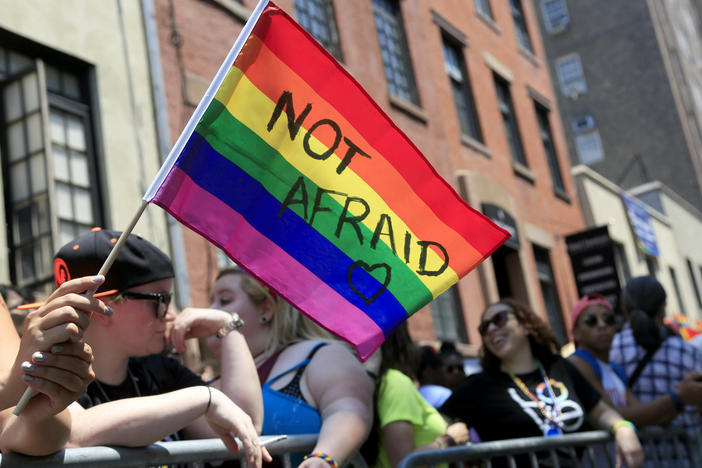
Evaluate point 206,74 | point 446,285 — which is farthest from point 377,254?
point 206,74

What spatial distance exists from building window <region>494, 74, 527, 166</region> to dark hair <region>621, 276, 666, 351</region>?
11.2 meters

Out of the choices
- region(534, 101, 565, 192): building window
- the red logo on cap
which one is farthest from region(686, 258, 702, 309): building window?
the red logo on cap

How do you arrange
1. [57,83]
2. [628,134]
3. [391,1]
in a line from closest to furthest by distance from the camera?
[57,83] → [391,1] → [628,134]

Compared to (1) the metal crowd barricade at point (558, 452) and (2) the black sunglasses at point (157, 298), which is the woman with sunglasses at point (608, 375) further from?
(2) the black sunglasses at point (157, 298)

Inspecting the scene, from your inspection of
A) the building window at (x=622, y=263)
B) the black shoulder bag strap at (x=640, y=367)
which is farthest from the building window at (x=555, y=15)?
the black shoulder bag strap at (x=640, y=367)

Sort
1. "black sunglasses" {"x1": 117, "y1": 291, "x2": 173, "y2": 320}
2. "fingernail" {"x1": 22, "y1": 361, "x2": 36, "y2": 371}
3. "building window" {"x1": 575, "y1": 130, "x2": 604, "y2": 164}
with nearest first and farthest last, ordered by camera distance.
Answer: "fingernail" {"x1": 22, "y1": 361, "x2": 36, "y2": 371}
"black sunglasses" {"x1": 117, "y1": 291, "x2": 173, "y2": 320}
"building window" {"x1": 575, "y1": 130, "x2": 604, "y2": 164}

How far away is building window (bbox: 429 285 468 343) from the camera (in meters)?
11.8

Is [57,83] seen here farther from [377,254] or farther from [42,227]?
[377,254]

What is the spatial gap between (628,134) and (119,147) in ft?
91.0

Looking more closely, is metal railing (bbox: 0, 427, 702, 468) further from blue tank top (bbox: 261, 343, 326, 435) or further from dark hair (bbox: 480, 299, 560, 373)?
dark hair (bbox: 480, 299, 560, 373)

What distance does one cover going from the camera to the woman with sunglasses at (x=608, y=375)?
471 centimetres

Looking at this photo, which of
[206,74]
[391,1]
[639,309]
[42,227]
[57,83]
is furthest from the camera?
[391,1]

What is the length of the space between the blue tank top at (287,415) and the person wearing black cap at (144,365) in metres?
0.32

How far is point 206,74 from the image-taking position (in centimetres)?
859
